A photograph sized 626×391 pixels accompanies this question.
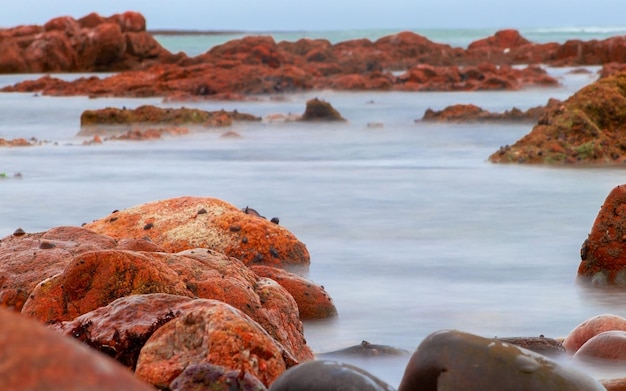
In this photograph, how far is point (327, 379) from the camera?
3.13m

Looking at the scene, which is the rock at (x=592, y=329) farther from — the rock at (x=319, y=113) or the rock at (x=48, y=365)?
the rock at (x=319, y=113)

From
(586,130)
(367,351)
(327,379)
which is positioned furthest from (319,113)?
(327,379)

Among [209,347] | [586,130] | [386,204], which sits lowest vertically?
[386,204]

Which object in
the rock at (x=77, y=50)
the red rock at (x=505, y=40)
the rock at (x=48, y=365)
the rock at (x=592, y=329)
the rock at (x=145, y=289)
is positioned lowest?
the rock at (x=77, y=50)

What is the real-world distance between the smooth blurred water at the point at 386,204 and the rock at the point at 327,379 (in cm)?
187

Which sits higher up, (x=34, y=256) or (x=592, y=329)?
(x=34, y=256)

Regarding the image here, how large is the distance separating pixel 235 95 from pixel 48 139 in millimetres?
15286

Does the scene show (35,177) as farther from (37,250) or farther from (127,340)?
(127,340)

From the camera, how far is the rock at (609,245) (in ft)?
24.0

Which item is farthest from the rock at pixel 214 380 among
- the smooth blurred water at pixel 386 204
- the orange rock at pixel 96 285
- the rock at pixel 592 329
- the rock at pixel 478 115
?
the rock at pixel 478 115

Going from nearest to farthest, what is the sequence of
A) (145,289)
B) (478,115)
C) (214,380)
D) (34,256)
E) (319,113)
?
(214,380), (145,289), (34,256), (478,115), (319,113)

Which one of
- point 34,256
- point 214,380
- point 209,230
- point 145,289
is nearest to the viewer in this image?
point 214,380

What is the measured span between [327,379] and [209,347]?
2.14 ft

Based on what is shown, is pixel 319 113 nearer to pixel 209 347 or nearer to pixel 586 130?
pixel 586 130
